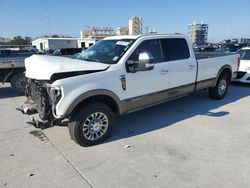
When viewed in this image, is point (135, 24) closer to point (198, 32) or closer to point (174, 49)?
point (198, 32)

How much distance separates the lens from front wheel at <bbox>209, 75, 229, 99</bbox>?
22.7 ft

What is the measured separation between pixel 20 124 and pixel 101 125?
220cm

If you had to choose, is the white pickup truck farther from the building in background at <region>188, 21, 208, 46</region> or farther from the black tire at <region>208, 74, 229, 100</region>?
the building in background at <region>188, 21, 208, 46</region>

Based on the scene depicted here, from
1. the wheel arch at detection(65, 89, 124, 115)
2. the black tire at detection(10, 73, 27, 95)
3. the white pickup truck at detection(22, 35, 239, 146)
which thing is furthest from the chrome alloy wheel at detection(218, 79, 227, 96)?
the black tire at detection(10, 73, 27, 95)

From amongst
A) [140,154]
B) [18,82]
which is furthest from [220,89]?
[18,82]

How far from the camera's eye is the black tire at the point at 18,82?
8055mm

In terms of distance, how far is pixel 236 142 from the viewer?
4.17 metres

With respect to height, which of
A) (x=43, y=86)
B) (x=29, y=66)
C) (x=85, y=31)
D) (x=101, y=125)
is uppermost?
(x=85, y=31)

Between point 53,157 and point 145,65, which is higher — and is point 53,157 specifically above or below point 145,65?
below

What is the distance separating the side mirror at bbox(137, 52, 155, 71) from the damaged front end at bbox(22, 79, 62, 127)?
153cm

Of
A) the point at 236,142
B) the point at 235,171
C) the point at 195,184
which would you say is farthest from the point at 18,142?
the point at 236,142

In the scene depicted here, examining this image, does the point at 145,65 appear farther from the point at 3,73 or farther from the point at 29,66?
the point at 3,73

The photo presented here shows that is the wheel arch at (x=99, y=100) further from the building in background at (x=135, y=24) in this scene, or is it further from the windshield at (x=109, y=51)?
the building in background at (x=135, y=24)

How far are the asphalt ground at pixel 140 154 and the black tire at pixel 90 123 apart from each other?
15 centimetres
